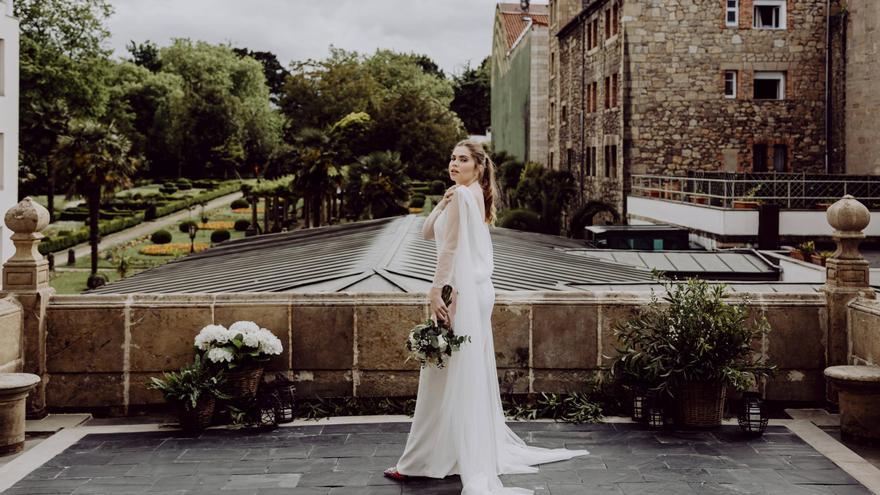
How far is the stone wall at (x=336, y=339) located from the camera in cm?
808

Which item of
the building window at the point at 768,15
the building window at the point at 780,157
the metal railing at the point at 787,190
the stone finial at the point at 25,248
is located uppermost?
the building window at the point at 768,15

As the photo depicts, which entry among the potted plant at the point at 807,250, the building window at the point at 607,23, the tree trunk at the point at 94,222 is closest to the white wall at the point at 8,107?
the tree trunk at the point at 94,222

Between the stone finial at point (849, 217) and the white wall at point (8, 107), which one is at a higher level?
the white wall at point (8, 107)

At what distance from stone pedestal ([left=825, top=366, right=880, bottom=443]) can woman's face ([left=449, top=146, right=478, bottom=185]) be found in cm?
302

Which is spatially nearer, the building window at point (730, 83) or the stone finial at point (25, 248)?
the stone finial at point (25, 248)

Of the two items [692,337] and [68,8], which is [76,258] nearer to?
[68,8]

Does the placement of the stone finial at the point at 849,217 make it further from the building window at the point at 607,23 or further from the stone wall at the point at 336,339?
the building window at the point at 607,23

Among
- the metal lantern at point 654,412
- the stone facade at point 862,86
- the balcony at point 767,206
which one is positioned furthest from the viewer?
the stone facade at point 862,86

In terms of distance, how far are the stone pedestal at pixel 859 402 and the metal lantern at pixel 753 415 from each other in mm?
522

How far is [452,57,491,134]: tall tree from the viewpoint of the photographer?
102 metres

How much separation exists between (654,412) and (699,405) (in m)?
0.33

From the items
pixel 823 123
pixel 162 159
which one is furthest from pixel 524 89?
pixel 162 159

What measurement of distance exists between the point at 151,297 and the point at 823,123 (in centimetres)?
2830

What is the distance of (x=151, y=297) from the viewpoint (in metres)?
8.16
